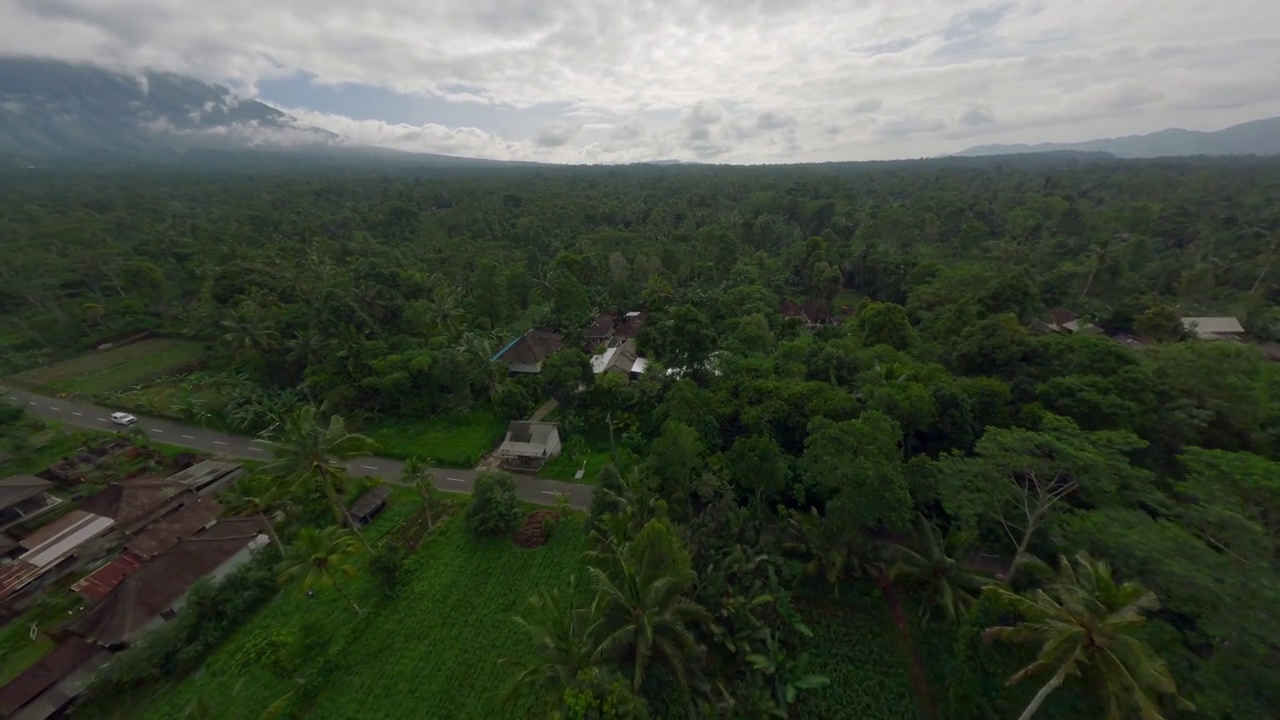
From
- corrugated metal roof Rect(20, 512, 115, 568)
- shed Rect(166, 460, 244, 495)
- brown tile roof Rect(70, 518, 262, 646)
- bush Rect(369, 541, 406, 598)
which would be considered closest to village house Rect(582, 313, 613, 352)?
bush Rect(369, 541, 406, 598)

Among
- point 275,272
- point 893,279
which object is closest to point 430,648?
point 275,272

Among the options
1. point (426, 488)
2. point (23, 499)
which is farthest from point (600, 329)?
point (23, 499)

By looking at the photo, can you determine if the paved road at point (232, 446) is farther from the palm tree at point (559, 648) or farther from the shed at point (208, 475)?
the palm tree at point (559, 648)

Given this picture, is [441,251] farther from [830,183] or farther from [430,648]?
[830,183]

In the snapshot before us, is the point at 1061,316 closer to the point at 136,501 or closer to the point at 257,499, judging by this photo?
the point at 257,499

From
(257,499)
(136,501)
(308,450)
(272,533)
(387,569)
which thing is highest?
(308,450)
